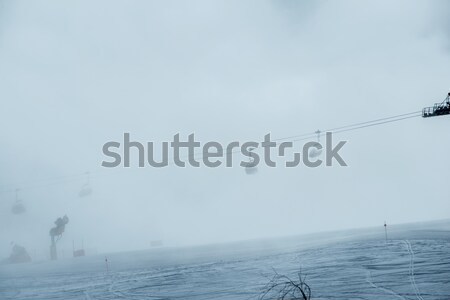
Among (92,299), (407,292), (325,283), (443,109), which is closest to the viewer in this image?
(407,292)

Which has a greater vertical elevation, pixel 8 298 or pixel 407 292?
pixel 407 292

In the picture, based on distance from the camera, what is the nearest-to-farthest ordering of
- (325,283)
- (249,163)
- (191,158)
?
(325,283), (249,163), (191,158)

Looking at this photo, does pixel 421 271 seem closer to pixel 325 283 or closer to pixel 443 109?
pixel 325 283

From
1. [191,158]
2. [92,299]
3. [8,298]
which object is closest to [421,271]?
[191,158]

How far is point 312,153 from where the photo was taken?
128ft

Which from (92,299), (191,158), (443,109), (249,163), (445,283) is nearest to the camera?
(445,283)

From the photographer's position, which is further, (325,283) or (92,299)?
(92,299)

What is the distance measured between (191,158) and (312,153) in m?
12.1

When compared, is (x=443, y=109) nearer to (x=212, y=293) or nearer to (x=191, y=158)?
(x=191, y=158)

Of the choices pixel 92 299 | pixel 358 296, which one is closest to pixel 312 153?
pixel 358 296

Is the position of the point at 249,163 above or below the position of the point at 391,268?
above

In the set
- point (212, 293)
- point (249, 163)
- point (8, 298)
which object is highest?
point (249, 163)

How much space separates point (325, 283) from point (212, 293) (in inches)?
328

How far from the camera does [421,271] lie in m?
30.9
